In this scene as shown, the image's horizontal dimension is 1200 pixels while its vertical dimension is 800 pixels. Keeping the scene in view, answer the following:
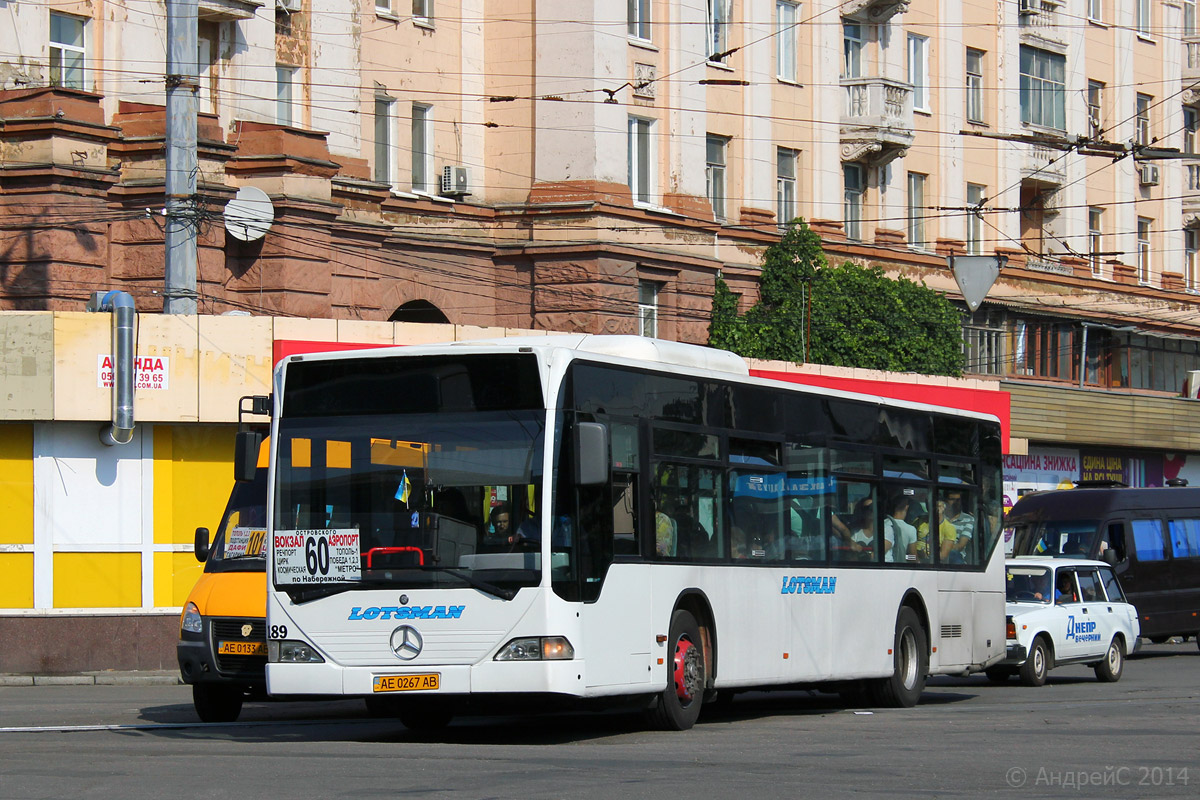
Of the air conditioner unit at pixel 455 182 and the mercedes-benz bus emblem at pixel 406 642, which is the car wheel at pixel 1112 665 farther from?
the air conditioner unit at pixel 455 182

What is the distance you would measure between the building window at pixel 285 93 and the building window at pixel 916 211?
1895cm

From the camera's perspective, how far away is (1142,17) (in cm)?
5578

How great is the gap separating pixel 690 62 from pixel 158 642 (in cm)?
2030

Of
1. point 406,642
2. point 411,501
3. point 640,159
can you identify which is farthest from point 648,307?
point 406,642

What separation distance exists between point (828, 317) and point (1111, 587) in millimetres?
18213

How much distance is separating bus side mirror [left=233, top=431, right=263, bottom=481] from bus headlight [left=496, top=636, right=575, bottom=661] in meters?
2.43

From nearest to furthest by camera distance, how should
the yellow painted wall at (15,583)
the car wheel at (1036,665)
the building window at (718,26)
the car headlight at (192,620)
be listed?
the car headlight at (192,620), the car wheel at (1036,665), the yellow painted wall at (15,583), the building window at (718,26)

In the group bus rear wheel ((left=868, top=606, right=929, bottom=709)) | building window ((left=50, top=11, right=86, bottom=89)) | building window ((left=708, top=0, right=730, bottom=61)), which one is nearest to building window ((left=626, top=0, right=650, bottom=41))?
building window ((left=708, top=0, right=730, bottom=61))

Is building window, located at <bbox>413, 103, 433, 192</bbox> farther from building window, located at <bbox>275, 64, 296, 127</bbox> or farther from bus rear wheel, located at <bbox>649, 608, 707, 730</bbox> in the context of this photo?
bus rear wheel, located at <bbox>649, 608, 707, 730</bbox>

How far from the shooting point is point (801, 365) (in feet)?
113

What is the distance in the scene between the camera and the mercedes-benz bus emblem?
12.3m

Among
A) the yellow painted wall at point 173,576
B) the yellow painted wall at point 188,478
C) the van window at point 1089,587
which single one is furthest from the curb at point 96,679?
the van window at point 1089,587

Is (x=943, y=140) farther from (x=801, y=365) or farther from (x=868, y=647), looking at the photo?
(x=868, y=647)

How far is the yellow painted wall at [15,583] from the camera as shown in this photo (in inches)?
882
